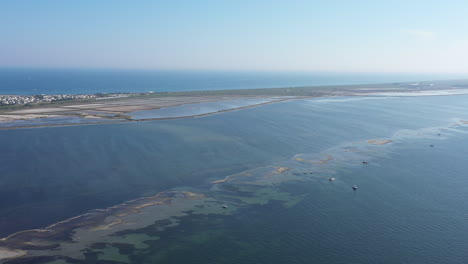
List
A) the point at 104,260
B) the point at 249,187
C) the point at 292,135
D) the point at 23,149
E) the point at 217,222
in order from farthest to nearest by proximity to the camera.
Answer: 1. the point at 292,135
2. the point at 23,149
3. the point at 249,187
4. the point at 217,222
5. the point at 104,260

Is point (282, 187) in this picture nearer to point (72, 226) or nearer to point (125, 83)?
point (72, 226)

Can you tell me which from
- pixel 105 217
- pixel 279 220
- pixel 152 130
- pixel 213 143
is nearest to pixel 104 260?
pixel 105 217

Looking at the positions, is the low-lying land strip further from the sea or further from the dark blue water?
the dark blue water

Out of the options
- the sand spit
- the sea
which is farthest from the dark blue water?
the sand spit

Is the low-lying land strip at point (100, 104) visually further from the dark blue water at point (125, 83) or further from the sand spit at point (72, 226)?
the sand spit at point (72, 226)

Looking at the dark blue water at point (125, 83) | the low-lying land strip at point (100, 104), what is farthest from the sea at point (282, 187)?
the dark blue water at point (125, 83)

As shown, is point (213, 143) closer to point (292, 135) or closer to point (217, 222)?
point (292, 135)
